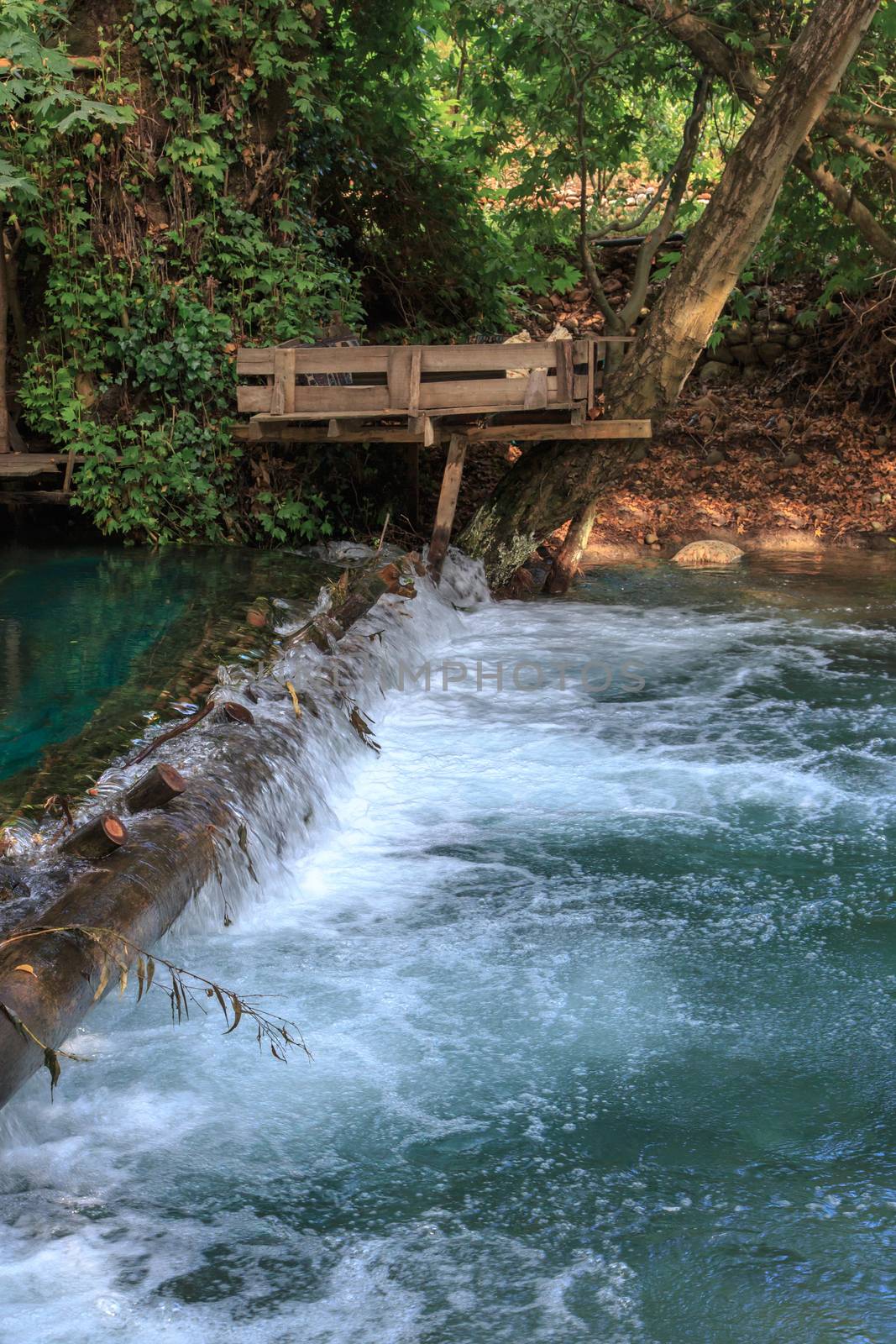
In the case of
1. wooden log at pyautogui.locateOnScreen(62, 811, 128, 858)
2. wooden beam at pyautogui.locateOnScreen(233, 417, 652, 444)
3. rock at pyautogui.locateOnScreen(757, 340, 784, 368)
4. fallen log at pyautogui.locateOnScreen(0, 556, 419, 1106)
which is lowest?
fallen log at pyautogui.locateOnScreen(0, 556, 419, 1106)

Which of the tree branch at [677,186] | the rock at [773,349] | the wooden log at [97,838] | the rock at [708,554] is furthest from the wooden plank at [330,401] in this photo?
the rock at [773,349]

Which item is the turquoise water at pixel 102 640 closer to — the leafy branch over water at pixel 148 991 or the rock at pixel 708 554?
the leafy branch over water at pixel 148 991

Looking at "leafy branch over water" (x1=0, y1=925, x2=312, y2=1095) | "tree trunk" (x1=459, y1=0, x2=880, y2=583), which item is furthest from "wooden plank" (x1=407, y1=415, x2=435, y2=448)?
"leafy branch over water" (x1=0, y1=925, x2=312, y2=1095)

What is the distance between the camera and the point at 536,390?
1085cm

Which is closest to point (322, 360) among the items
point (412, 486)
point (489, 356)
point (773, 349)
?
point (489, 356)

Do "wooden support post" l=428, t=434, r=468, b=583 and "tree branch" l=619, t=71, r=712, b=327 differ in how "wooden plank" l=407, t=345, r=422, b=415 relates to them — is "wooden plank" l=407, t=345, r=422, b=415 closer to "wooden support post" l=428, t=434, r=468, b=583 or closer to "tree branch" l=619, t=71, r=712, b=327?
"wooden support post" l=428, t=434, r=468, b=583

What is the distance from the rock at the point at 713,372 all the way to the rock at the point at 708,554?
3.72 m

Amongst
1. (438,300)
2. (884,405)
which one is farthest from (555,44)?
(884,405)

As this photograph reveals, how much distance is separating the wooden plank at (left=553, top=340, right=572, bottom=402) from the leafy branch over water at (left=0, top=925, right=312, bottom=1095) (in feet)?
22.9

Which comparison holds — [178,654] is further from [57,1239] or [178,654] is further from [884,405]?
[884,405]

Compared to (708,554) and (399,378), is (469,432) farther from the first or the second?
(708,554)

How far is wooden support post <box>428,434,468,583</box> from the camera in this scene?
11766mm

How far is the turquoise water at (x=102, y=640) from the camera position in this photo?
6.82 meters

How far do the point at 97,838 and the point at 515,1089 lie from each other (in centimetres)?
193
